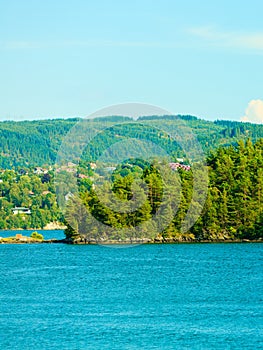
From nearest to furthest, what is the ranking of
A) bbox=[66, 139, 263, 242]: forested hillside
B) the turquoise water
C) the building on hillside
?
the turquoise water → bbox=[66, 139, 263, 242]: forested hillside → the building on hillside

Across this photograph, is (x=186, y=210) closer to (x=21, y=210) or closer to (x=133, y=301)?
(x=133, y=301)

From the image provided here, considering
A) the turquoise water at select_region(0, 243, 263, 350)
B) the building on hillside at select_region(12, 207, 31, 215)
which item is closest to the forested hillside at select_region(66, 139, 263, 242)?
the turquoise water at select_region(0, 243, 263, 350)

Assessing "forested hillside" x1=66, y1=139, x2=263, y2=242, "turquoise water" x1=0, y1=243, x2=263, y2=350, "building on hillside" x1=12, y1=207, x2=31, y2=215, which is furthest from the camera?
"building on hillside" x1=12, y1=207, x2=31, y2=215

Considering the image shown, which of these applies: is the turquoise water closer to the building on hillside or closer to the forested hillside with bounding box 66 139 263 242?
the forested hillside with bounding box 66 139 263 242

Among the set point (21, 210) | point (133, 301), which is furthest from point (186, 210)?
point (21, 210)

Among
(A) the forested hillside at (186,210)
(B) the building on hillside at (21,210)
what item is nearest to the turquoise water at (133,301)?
(A) the forested hillside at (186,210)

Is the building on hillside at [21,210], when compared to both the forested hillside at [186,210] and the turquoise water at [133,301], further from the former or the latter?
the turquoise water at [133,301]

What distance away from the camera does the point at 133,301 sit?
43969 mm

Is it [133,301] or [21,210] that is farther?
[21,210]

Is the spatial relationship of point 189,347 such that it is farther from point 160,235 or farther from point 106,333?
point 160,235

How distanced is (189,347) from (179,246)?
47.4 meters

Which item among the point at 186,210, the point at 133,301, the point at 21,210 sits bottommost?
the point at 21,210

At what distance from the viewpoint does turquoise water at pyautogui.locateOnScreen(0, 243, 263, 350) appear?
35.0 meters

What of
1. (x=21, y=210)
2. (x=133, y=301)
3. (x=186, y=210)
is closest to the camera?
(x=133, y=301)
